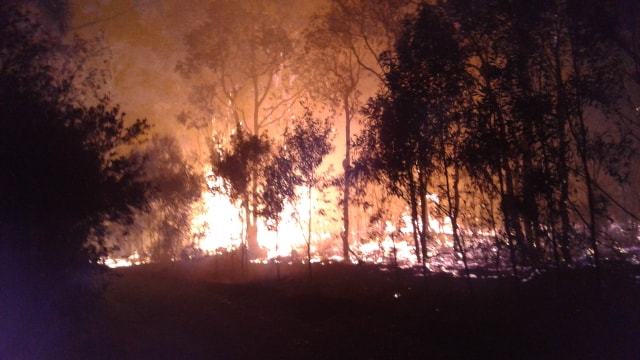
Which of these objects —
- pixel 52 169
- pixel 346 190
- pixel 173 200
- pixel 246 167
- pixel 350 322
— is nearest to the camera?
pixel 52 169

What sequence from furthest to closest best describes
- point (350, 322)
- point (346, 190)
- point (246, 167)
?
point (346, 190) < point (246, 167) < point (350, 322)

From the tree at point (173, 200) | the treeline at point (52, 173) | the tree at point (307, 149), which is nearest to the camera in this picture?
the treeline at point (52, 173)

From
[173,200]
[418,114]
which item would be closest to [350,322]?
[418,114]

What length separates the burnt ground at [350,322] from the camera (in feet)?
46.4

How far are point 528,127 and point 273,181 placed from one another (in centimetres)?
1324

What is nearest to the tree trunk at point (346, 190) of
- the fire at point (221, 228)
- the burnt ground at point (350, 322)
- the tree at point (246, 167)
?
the fire at point (221, 228)

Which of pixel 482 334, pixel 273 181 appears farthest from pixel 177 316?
pixel 482 334

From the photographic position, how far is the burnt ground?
Answer: 46.4 feet

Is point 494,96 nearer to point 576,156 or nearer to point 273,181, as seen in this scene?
point 576,156

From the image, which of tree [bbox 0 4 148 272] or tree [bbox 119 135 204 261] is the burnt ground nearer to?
tree [bbox 0 4 148 272]

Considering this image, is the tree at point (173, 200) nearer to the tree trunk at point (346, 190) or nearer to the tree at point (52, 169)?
the tree trunk at point (346, 190)

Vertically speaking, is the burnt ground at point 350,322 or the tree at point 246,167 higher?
the tree at point 246,167

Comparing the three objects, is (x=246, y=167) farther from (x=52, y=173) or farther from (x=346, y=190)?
(x=52, y=173)

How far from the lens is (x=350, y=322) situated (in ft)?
60.1
